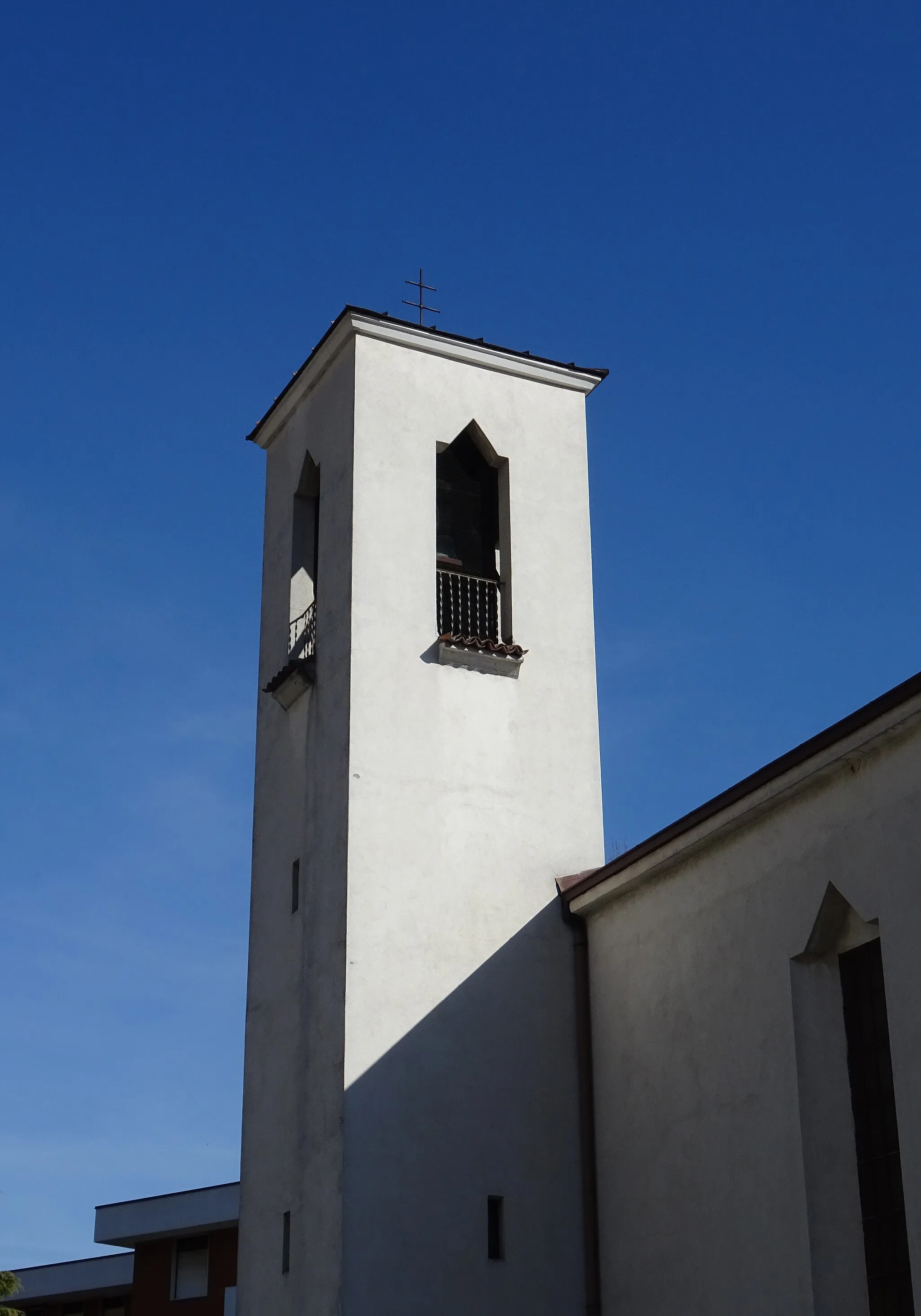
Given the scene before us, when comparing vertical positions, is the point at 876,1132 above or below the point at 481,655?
below

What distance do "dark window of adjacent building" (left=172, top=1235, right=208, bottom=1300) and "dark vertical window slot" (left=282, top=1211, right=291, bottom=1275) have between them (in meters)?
14.4

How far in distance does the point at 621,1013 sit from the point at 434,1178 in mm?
2286

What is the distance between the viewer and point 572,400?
20250mm

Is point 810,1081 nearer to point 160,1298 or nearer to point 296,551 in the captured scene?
point 296,551

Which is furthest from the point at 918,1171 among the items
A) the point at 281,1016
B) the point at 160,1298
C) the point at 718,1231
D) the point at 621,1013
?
the point at 160,1298

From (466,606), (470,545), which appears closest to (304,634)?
(466,606)

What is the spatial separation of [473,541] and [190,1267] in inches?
653

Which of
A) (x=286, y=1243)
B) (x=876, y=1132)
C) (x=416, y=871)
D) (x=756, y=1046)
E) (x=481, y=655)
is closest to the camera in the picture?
(x=876, y=1132)

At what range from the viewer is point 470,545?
63.6ft

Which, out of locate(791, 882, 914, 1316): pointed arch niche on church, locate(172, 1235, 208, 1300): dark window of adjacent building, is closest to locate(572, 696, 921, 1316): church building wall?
locate(791, 882, 914, 1316): pointed arch niche on church

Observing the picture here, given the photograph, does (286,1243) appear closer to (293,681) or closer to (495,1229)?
(495,1229)

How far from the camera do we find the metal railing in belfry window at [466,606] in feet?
61.0

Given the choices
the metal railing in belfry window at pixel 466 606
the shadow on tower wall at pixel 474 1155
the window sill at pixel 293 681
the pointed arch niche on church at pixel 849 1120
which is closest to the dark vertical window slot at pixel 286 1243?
the shadow on tower wall at pixel 474 1155

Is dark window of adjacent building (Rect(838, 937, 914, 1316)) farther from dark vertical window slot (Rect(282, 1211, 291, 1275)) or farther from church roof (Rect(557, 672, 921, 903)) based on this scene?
dark vertical window slot (Rect(282, 1211, 291, 1275))
